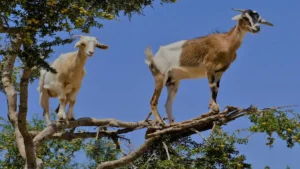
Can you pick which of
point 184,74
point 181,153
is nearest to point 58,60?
point 184,74

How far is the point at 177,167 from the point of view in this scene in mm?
8039

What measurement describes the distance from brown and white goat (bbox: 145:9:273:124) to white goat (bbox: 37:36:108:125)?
39.3 inches

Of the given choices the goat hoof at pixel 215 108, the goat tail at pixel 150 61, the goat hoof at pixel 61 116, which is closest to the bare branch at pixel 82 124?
the goat hoof at pixel 61 116

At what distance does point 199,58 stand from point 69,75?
2074 mm

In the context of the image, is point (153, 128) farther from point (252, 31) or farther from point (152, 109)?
point (252, 31)

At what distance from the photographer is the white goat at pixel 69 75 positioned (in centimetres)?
956

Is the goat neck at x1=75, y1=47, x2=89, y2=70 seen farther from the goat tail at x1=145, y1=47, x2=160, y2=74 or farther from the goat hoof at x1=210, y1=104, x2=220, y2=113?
the goat hoof at x1=210, y1=104, x2=220, y2=113

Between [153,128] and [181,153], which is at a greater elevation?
[153,128]

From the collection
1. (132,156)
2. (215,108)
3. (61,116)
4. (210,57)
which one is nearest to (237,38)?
(210,57)

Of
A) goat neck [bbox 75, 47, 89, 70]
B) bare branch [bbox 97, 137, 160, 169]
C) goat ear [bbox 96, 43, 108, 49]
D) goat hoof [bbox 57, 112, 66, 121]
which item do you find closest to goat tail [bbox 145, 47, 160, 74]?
goat ear [bbox 96, 43, 108, 49]

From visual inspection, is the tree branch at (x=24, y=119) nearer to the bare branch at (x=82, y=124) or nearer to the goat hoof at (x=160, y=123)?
the bare branch at (x=82, y=124)

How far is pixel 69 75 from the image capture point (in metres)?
9.77

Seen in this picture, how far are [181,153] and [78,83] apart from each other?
2.31 meters

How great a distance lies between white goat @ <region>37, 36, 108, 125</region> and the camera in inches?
376
